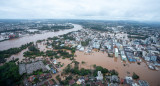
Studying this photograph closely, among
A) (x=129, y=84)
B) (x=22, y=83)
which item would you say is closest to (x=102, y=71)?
(x=129, y=84)

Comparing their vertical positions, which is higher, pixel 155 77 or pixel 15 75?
pixel 15 75

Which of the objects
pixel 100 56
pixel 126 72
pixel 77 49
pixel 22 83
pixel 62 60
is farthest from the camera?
pixel 77 49

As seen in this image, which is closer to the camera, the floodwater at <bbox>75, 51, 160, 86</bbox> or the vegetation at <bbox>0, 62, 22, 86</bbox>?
the vegetation at <bbox>0, 62, 22, 86</bbox>

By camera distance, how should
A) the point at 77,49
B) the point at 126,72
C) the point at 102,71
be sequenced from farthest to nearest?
1. the point at 77,49
2. the point at 126,72
3. the point at 102,71

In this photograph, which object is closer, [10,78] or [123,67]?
[10,78]

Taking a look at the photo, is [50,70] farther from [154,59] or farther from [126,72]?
[154,59]

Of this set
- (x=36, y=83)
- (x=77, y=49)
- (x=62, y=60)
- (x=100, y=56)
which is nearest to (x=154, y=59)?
(x=100, y=56)

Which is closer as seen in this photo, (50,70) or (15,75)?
(15,75)

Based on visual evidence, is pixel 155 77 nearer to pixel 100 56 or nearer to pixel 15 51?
pixel 100 56

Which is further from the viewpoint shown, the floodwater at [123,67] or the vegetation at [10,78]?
the floodwater at [123,67]

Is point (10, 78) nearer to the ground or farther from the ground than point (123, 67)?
farther from the ground
